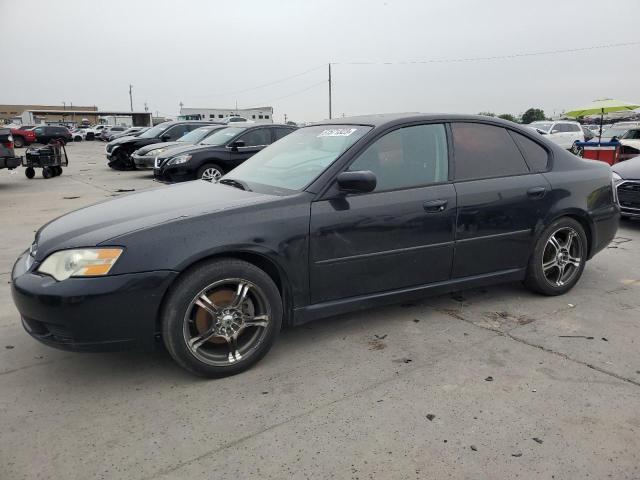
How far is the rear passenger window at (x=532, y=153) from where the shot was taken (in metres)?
4.00

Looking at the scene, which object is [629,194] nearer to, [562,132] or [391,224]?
[391,224]

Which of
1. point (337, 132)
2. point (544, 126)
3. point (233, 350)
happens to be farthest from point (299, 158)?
point (544, 126)

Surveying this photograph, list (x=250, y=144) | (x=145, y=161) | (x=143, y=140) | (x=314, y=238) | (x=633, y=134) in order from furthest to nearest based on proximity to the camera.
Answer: (x=633, y=134) < (x=143, y=140) < (x=145, y=161) < (x=250, y=144) < (x=314, y=238)

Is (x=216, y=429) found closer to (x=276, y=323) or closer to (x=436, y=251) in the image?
(x=276, y=323)

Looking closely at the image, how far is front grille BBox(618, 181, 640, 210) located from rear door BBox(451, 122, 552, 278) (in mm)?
3703

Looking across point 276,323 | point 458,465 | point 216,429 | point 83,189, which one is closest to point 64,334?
point 216,429

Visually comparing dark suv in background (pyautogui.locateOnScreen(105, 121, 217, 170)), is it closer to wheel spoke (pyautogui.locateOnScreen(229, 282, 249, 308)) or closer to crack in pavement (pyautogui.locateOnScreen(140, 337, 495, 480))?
wheel spoke (pyautogui.locateOnScreen(229, 282, 249, 308))

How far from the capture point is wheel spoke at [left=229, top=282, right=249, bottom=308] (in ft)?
9.45

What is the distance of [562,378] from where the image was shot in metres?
2.89

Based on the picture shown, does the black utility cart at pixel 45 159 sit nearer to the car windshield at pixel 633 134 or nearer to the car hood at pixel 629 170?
the car hood at pixel 629 170

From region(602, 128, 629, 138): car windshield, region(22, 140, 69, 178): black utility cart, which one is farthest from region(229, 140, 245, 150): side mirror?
region(602, 128, 629, 138): car windshield

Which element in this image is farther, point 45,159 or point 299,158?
point 45,159

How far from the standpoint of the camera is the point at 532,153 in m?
4.04

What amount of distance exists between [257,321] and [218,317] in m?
0.24
